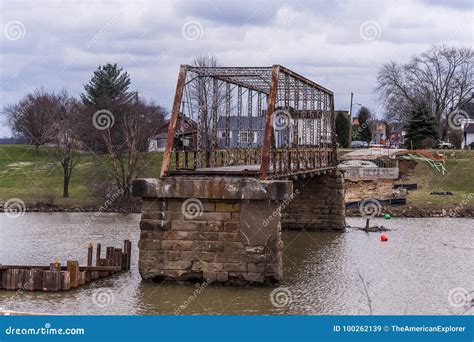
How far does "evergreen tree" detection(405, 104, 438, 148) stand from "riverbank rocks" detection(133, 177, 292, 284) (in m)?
60.2

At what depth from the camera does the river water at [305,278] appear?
2334 centimetres

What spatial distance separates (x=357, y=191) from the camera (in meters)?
64.0

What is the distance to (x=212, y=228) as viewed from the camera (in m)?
24.9

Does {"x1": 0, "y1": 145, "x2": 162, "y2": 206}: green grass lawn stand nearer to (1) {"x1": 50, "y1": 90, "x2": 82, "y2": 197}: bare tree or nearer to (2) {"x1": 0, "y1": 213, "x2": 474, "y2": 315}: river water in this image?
(1) {"x1": 50, "y1": 90, "x2": 82, "y2": 197}: bare tree

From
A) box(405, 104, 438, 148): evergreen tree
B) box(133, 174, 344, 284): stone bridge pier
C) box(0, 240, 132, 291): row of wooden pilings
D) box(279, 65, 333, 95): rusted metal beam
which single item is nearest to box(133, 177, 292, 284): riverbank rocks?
box(133, 174, 344, 284): stone bridge pier

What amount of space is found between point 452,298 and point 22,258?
16.3 meters

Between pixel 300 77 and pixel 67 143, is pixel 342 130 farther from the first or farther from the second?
pixel 300 77

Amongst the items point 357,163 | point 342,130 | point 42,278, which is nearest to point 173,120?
point 42,278

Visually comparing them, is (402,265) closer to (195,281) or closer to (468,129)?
(195,281)

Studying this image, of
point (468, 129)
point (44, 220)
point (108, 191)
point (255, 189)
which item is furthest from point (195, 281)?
point (468, 129)

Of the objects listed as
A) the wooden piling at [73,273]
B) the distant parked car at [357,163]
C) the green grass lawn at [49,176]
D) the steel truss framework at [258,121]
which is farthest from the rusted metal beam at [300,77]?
the green grass lawn at [49,176]

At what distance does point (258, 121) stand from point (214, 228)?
35.8ft

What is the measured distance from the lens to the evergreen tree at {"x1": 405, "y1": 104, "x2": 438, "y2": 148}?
3255 inches

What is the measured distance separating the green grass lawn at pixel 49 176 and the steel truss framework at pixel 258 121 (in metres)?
22.9
